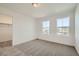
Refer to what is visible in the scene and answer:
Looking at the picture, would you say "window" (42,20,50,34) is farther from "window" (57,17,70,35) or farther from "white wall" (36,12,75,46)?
"window" (57,17,70,35)

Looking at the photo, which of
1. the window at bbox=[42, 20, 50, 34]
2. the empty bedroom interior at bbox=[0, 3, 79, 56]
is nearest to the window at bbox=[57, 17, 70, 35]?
the empty bedroom interior at bbox=[0, 3, 79, 56]

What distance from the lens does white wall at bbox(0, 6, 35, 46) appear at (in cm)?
172

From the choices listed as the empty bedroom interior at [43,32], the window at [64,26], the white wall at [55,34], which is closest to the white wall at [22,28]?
the empty bedroom interior at [43,32]

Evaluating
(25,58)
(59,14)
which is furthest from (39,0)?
(59,14)

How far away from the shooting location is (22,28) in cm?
189

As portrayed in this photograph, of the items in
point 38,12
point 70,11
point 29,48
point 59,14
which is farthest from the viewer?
point 29,48

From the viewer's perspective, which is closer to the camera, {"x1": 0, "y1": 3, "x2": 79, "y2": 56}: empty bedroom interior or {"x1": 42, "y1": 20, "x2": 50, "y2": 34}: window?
{"x1": 0, "y1": 3, "x2": 79, "y2": 56}: empty bedroom interior

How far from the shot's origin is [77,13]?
4.82 feet

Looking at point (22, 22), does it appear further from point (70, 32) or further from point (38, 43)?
point (70, 32)

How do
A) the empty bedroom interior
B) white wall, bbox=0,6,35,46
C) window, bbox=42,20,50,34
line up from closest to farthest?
the empty bedroom interior → window, bbox=42,20,50,34 → white wall, bbox=0,6,35,46

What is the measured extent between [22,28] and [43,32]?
26.3 inches

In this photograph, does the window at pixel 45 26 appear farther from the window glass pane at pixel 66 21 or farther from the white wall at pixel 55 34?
the window glass pane at pixel 66 21

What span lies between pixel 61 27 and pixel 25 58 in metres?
1.13

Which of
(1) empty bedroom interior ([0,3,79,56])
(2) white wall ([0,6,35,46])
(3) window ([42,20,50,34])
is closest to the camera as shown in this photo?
(1) empty bedroom interior ([0,3,79,56])
